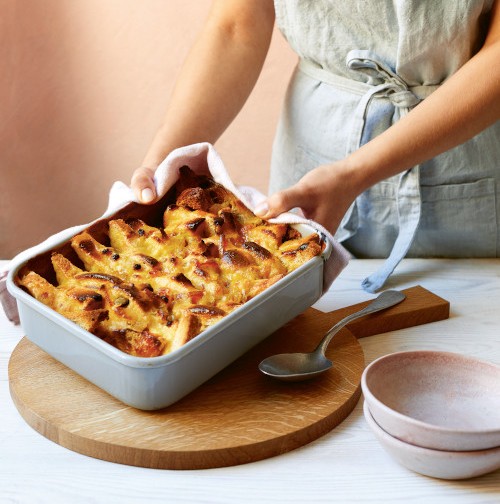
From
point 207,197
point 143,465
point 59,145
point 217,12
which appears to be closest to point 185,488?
point 143,465

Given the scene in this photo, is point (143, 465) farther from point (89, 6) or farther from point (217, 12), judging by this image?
point (89, 6)

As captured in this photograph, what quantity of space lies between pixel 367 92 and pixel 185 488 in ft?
2.99

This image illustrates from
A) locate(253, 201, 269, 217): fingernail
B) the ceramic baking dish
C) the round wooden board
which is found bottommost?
the round wooden board

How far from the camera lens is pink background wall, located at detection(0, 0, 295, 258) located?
2334 mm

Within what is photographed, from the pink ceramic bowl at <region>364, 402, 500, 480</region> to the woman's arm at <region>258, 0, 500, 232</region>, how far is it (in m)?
0.48

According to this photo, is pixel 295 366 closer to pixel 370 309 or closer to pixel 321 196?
pixel 370 309

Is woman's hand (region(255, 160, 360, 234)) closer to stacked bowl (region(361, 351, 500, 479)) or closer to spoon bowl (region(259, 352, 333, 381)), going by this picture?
spoon bowl (region(259, 352, 333, 381))

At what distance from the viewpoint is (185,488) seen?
86 cm

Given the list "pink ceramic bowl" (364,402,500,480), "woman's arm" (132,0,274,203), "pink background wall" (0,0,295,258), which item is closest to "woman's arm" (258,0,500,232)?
"woman's arm" (132,0,274,203)

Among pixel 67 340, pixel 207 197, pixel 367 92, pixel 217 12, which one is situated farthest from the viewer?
pixel 217 12

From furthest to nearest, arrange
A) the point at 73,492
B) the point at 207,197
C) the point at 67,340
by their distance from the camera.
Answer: the point at 207,197 → the point at 67,340 → the point at 73,492

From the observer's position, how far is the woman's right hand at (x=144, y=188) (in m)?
1.22

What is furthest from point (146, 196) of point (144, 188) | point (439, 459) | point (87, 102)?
point (87, 102)

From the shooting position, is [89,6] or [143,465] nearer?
[143,465]
